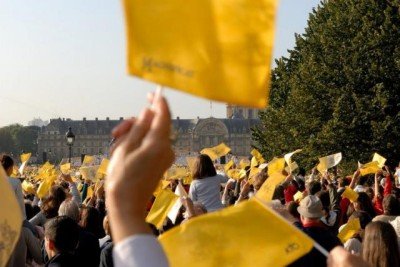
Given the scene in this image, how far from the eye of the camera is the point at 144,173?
1.77 metres

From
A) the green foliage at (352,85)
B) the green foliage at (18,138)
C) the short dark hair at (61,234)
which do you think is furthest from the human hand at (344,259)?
the green foliage at (18,138)

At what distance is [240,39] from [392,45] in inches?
1173

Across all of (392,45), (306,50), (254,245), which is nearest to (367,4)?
(392,45)

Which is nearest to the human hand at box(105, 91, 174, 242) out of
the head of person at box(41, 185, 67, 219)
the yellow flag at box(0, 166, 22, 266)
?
the yellow flag at box(0, 166, 22, 266)

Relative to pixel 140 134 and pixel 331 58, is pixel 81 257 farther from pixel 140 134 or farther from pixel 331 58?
pixel 331 58

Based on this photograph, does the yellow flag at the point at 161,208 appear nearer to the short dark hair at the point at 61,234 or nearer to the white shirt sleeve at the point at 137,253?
the short dark hair at the point at 61,234

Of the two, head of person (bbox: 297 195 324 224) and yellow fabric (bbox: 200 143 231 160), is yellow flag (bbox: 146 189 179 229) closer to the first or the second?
head of person (bbox: 297 195 324 224)

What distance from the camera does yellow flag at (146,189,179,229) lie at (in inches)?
254

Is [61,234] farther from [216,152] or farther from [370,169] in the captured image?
[216,152]

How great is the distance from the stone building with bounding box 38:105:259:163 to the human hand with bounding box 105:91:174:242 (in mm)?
166998

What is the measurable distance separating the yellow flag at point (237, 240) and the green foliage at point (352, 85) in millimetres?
28199

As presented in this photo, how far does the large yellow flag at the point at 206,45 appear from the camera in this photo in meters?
1.84

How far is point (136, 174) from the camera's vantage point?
177 cm

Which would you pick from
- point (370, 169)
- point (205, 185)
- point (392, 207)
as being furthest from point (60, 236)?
point (370, 169)
